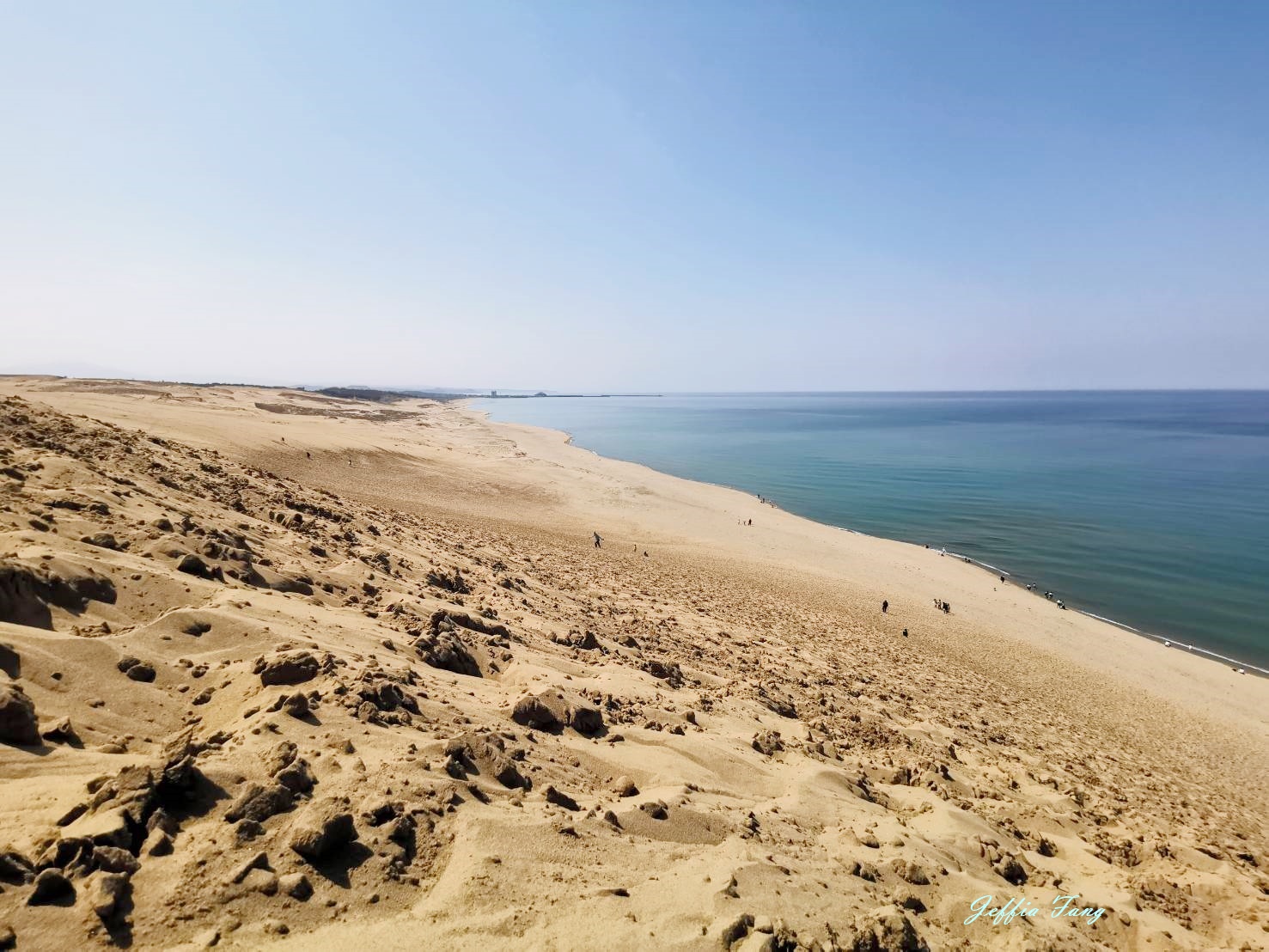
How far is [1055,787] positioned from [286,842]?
11.0m

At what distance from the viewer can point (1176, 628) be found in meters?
23.3

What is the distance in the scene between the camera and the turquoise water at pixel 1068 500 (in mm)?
26688

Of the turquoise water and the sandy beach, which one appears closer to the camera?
the sandy beach

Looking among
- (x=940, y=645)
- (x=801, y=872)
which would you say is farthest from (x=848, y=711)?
(x=940, y=645)

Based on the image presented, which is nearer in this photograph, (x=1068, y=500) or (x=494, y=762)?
(x=494, y=762)

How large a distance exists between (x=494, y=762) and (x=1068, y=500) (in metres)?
55.1

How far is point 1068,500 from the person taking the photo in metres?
46.9

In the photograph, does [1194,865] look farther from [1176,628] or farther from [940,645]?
[1176,628]

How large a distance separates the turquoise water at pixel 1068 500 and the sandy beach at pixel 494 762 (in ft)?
49.3

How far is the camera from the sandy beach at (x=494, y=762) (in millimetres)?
3582

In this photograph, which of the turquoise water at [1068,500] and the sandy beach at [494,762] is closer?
the sandy beach at [494,762]

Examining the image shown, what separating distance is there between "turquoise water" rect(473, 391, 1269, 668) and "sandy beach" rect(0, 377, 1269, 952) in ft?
49.3

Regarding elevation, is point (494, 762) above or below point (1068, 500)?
above

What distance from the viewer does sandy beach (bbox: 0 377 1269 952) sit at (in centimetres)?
358
